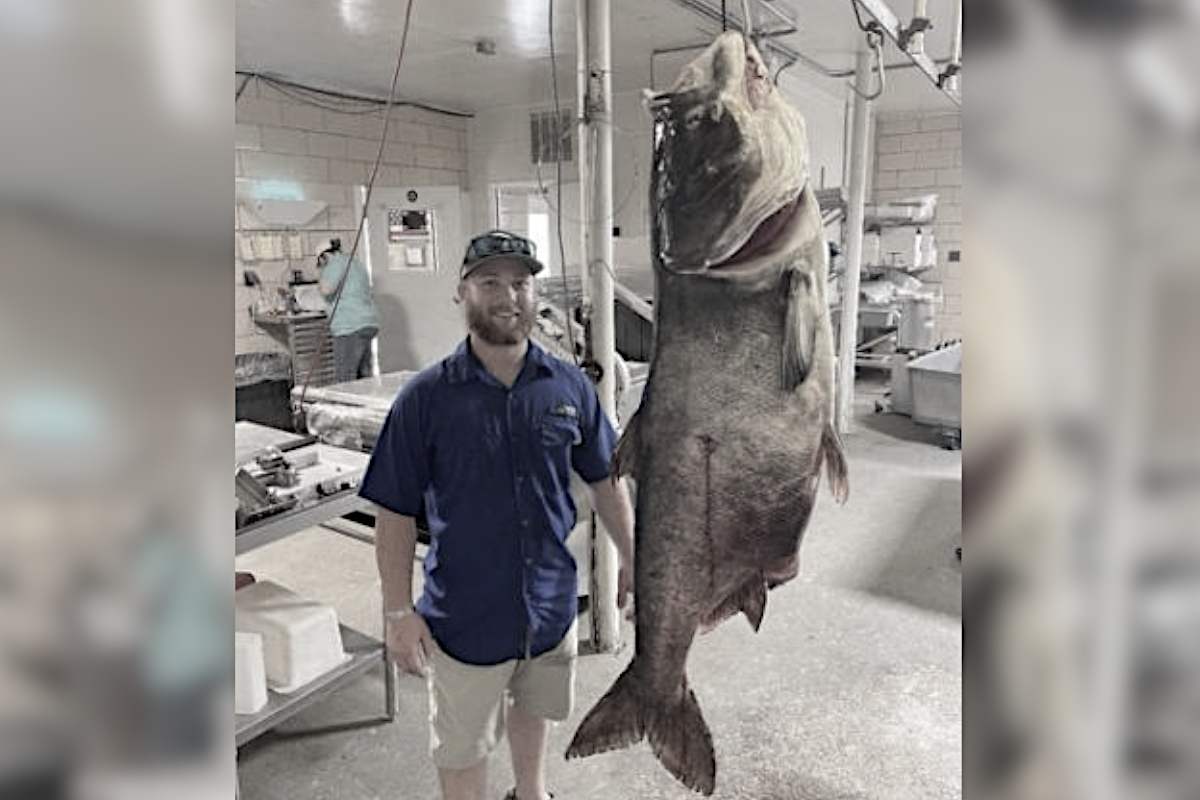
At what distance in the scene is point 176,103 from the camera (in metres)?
0.43

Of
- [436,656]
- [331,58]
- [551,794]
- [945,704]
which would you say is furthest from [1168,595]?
[331,58]

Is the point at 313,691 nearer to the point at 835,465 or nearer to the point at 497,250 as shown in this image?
the point at 497,250

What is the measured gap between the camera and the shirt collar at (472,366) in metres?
1.68

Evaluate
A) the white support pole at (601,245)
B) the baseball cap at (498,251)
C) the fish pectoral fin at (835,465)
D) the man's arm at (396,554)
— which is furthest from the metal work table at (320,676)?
the fish pectoral fin at (835,465)

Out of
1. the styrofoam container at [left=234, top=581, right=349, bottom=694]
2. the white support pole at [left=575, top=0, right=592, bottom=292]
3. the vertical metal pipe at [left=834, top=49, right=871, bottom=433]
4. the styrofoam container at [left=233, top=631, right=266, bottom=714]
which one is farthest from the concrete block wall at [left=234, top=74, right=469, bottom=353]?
the styrofoam container at [left=233, top=631, right=266, bottom=714]

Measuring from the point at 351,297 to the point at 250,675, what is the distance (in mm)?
3900

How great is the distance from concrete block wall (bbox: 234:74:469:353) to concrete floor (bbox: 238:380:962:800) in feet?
8.88

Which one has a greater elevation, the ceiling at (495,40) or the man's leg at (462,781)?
the ceiling at (495,40)

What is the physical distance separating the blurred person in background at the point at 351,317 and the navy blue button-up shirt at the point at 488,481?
4.12 m

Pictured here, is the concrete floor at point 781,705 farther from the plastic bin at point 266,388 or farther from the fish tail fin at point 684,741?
the plastic bin at point 266,388

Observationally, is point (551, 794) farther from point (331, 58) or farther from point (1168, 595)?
point (331, 58)

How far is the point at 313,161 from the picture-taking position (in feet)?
19.7

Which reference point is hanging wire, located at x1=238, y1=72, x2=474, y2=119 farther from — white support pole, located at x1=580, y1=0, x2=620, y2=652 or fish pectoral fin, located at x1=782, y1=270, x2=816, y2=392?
fish pectoral fin, located at x1=782, y1=270, x2=816, y2=392

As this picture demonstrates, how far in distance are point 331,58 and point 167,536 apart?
209 inches
